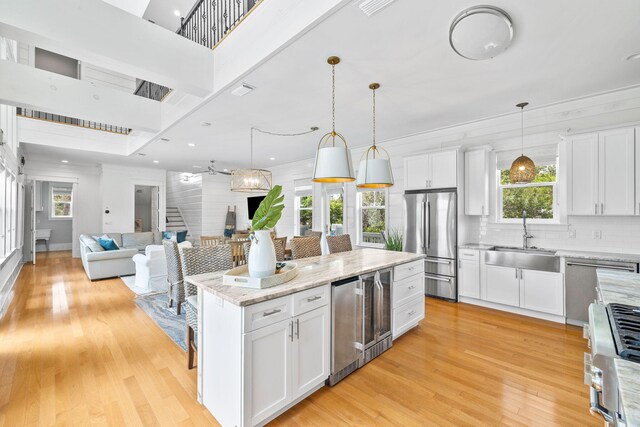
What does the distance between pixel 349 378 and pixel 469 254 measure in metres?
2.86

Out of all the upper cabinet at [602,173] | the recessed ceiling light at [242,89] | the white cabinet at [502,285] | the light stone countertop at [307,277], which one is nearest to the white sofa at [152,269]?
the recessed ceiling light at [242,89]

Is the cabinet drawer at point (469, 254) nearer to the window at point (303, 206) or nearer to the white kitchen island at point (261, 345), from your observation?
the white kitchen island at point (261, 345)

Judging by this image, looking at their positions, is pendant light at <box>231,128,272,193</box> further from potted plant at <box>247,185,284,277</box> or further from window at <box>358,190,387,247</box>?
potted plant at <box>247,185,284,277</box>

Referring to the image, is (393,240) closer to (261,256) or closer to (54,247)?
(261,256)

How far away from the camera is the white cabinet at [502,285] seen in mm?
3857

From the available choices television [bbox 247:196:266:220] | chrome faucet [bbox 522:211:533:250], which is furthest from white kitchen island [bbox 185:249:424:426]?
television [bbox 247:196:266:220]

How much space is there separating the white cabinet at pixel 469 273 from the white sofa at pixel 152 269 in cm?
447

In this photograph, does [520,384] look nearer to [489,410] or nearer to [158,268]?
[489,410]

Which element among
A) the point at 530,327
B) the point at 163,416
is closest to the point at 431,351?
the point at 530,327

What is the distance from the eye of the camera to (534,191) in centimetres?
421

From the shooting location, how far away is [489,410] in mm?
2021

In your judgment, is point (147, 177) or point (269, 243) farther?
point (147, 177)

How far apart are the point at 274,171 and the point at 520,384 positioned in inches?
290

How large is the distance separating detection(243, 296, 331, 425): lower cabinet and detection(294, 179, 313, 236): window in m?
5.46
